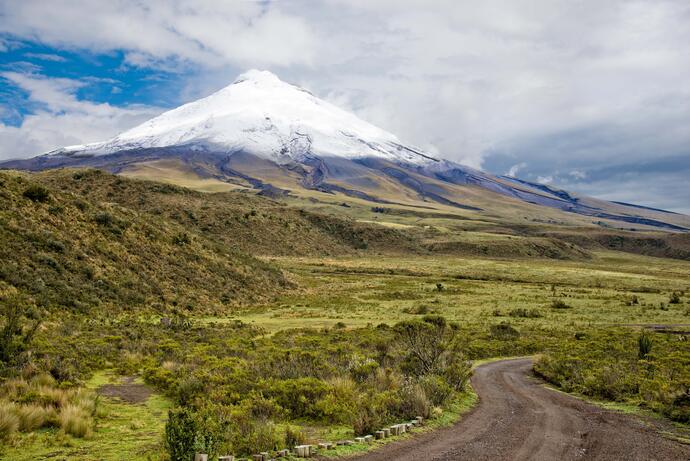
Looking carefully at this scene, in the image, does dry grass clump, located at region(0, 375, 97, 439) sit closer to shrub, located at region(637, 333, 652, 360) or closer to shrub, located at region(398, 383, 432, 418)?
shrub, located at region(398, 383, 432, 418)

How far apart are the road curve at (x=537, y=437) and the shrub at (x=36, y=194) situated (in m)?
39.2

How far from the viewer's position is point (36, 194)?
4072cm

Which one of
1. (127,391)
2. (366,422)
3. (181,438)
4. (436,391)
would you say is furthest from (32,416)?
(436,391)

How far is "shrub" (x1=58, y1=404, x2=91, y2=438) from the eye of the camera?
11.3 meters

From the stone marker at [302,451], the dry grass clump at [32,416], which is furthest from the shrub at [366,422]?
the dry grass clump at [32,416]

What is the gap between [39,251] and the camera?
33.9m

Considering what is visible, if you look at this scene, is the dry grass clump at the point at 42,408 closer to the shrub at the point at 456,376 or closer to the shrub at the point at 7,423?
the shrub at the point at 7,423

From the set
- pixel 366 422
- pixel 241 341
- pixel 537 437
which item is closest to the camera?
pixel 366 422

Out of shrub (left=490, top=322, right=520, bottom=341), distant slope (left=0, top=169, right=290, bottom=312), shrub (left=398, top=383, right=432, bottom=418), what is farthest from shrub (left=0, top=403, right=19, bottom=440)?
shrub (left=490, top=322, right=520, bottom=341)

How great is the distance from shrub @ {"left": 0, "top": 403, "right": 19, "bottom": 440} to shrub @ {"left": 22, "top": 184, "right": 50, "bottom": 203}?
3505 centimetres

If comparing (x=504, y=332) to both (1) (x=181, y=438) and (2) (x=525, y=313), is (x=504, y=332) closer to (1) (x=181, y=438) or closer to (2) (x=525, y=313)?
(2) (x=525, y=313)

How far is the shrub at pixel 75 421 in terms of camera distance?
11289 mm

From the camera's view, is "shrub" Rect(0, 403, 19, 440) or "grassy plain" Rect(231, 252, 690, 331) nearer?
"shrub" Rect(0, 403, 19, 440)

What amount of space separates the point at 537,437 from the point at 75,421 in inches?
437
